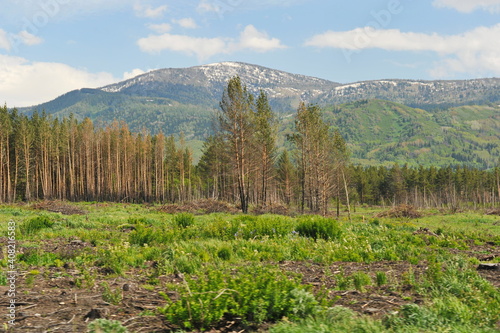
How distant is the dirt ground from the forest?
80.4 feet

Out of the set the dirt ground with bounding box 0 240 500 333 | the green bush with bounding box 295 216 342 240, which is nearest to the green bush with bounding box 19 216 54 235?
the dirt ground with bounding box 0 240 500 333

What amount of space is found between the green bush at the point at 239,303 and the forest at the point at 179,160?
2763 centimetres

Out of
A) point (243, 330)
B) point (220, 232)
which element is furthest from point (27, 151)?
point (243, 330)

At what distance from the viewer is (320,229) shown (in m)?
14.3

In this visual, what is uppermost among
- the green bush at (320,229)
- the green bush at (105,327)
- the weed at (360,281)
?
the green bush at (105,327)

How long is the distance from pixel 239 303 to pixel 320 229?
31.2ft

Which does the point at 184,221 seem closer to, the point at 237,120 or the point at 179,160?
the point at 237,120

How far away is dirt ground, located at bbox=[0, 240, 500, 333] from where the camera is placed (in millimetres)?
5193

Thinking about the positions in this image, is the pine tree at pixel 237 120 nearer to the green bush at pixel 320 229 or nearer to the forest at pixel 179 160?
the forest at pixel 179 160

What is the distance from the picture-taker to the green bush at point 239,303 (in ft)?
16.3

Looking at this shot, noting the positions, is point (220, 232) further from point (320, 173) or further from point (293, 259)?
point (320, 173)

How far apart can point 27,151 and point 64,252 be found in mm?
56451

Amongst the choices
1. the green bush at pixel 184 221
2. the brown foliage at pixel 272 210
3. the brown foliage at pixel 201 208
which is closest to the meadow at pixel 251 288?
the green bush at pixel 184 221

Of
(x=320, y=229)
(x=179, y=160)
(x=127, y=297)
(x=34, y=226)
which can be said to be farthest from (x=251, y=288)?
(x=179, y=160)
